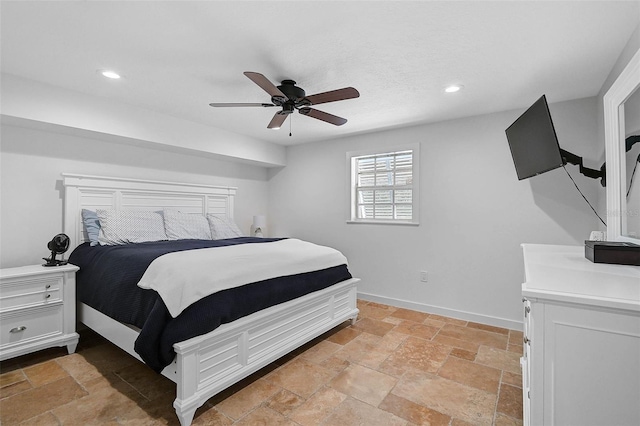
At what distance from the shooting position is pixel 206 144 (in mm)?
3930

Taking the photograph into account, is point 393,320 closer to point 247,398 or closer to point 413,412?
point 413,412

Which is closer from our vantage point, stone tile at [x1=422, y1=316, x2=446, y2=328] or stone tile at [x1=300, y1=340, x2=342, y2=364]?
stone tile at [x1=300, y1=340, x2=342, y2=364]

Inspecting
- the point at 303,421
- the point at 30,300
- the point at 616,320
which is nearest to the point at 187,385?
the point at 303,421

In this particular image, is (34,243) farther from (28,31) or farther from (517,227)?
(517,227)

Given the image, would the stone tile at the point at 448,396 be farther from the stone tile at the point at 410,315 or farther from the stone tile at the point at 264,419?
the stone tile at the point at 410,315

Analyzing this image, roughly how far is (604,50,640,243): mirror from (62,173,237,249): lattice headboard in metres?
4.28

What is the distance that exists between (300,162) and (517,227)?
3.14 metres

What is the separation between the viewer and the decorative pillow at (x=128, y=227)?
304 centimetres

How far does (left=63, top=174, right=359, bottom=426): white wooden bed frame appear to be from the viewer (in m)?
1.82

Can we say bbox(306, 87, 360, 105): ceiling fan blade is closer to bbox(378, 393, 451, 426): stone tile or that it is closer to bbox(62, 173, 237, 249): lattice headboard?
bbox(378, 393, 451, 426): stone tile

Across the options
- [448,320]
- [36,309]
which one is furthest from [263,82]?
[448,320]

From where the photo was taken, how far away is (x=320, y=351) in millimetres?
2738

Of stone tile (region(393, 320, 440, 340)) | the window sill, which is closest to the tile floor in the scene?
stone tile (region(393, 320, 440, 340))

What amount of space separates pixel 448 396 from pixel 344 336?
1.17m
